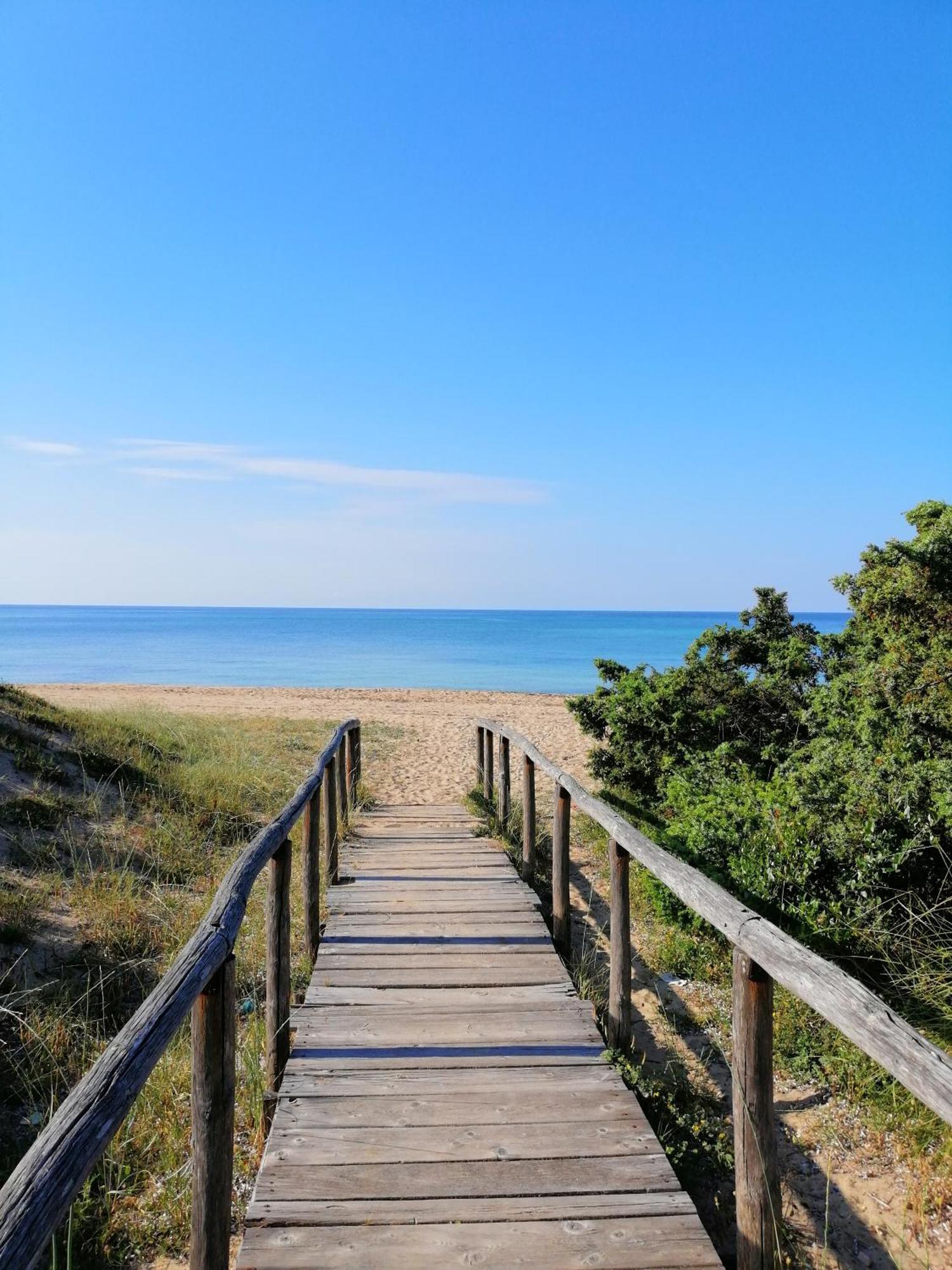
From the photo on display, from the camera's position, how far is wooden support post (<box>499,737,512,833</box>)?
8422 mm

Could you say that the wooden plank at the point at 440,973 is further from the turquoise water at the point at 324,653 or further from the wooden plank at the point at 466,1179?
the turquoise water at the point at 324,653

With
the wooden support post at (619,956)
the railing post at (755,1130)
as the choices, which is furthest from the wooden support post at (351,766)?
the railing post at (755,1130)

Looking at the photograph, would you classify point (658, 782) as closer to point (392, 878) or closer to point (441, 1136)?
point (392, 878)

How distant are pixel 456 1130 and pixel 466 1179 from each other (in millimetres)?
275

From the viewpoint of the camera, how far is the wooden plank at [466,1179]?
8.30ft

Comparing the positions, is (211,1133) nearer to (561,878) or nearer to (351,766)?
(561,878)

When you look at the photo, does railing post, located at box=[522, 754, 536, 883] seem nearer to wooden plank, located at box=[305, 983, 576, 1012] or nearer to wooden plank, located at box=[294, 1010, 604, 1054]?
A: wooden plank, located at box=[305, 983, 576, 1012]

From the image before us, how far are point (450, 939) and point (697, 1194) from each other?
202 centimetres

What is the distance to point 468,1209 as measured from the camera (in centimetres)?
246

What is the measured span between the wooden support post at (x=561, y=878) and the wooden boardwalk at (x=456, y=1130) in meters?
0.12

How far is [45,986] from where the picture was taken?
462 centimetres

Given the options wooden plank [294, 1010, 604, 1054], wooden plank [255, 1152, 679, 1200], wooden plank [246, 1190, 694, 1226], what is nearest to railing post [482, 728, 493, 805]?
wooden plank [294, 1010, 604, 1054]

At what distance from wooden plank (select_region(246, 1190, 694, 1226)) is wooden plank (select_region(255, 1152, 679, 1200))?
2cm

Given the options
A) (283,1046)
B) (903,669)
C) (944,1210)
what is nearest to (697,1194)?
(944,1210)
